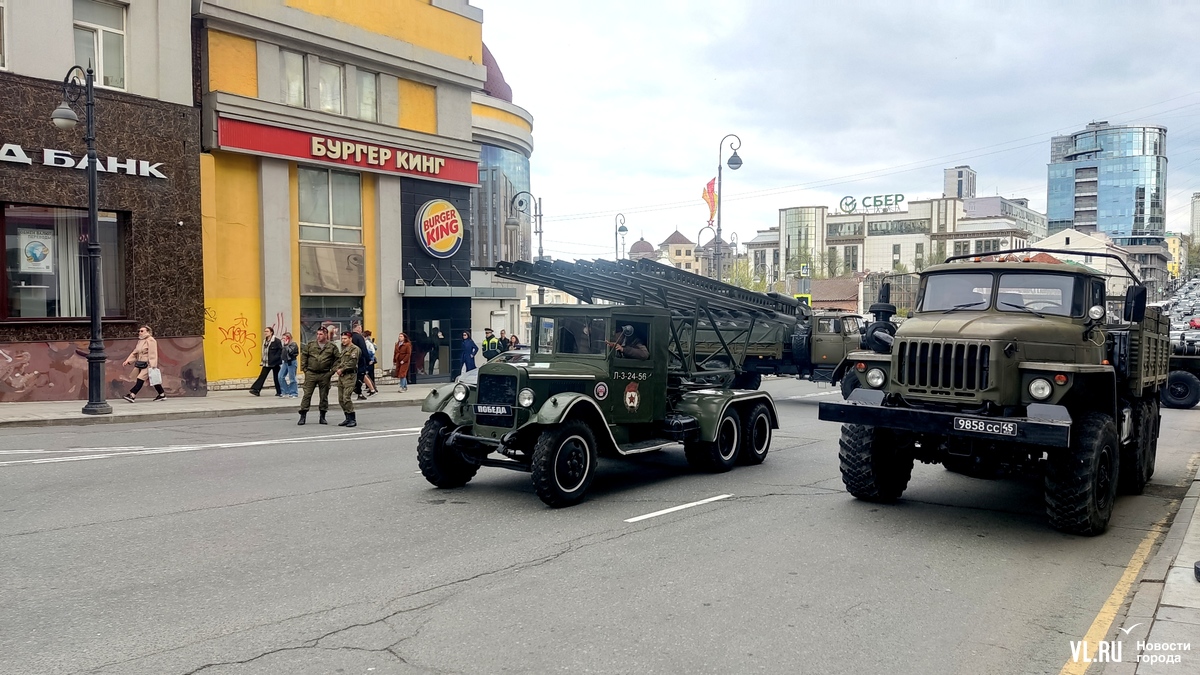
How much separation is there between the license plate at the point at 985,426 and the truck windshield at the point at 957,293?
1.73 meters

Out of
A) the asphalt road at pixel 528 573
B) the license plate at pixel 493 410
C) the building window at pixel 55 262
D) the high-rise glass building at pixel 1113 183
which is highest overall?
the high-rise glass building at pixel 1113 183

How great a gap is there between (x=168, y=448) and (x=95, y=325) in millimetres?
6137

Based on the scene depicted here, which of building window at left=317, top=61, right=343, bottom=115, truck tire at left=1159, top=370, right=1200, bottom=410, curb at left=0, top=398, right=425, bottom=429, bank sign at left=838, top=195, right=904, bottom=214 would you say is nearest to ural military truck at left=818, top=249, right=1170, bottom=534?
truck tire at left=1159, top=370, right=1200, bottom=410

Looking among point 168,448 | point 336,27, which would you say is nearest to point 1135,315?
point 168,448

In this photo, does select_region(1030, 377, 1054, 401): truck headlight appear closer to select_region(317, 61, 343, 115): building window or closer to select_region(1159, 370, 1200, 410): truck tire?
select_region(1159, 370, 1200, 410): truck tire

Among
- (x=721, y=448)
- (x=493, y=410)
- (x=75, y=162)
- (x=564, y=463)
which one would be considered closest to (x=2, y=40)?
(x=75, y=162)

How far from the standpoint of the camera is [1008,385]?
7.77 metres

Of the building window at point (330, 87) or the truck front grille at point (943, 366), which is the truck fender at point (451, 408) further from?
the building window at point (330, 87)

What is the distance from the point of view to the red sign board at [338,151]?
2264cm

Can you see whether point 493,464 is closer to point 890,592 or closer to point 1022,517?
point 890,592

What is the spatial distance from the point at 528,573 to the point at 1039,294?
5.75m

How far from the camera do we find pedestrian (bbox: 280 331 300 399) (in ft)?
71.6

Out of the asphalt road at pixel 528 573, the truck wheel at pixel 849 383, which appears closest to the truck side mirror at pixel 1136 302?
the asphalt road at pixel 528 573

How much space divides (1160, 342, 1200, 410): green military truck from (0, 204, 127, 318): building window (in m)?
24.3
